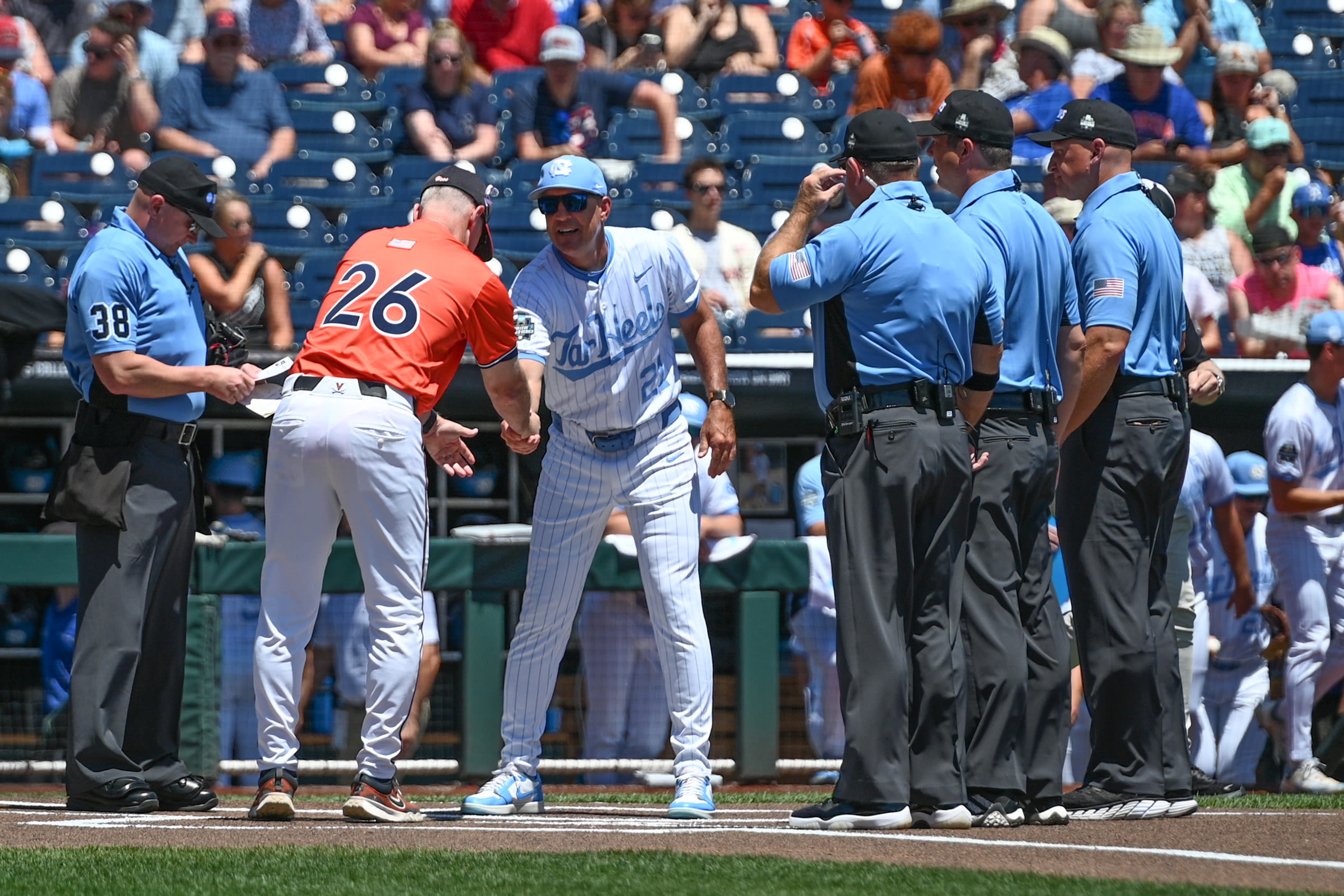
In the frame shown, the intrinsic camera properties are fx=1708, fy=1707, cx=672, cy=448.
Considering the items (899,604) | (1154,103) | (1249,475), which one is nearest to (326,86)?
(1154,103)

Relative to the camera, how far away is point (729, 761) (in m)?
6.95

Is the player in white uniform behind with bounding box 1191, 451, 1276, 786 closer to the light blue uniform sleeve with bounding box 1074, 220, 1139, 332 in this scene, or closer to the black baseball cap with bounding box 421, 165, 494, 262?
the light blue uniform sleeve with bounding box 1074, 220, 1139, 332

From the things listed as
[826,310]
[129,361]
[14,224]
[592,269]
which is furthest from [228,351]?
[14,224]

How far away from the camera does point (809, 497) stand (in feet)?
24.8

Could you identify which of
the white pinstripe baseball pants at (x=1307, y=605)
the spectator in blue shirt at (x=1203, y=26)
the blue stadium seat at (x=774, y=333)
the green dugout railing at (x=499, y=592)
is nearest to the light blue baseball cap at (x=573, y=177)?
the green dugout railing at (x=499, y=592)

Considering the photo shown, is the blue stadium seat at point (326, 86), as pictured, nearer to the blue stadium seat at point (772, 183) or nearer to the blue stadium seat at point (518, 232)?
the blue stadium seat at point (518, 232)

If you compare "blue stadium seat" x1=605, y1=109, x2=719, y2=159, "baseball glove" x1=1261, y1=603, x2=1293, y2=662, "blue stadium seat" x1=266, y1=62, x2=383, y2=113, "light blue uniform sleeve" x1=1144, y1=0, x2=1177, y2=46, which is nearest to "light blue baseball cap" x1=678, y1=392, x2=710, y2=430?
"baseball glove" x1=1261, y1=603, x2=1293, y2=662

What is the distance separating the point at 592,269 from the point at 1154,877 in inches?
93.3

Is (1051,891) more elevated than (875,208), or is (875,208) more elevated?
(875,208)

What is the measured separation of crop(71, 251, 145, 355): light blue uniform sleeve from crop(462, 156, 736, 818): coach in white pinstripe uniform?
3.92 feet

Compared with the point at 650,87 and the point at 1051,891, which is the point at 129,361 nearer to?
the point at 1051,891

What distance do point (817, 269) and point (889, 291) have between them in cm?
21

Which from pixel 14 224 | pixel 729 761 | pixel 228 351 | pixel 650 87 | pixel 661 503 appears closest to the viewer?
pixel 661 503

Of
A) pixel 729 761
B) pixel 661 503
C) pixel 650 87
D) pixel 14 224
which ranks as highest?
pixel 650 87
